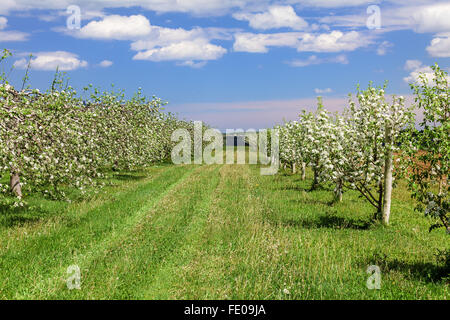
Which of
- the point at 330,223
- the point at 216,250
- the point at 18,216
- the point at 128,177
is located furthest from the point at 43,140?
the point at 128,177

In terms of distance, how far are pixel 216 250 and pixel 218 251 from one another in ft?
0.44

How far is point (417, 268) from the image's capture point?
9797 millimetres

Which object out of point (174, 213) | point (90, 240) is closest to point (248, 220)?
point (174, 213)

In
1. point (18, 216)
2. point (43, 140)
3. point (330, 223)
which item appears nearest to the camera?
point (43, 140)

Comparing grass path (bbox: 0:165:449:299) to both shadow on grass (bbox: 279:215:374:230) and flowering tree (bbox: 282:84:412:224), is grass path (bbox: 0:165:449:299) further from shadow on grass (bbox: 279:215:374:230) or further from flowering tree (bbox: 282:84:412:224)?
flowering tree (bbox: 282:84:412:224)

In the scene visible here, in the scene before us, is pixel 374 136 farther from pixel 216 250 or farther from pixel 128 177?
pixel 128 177

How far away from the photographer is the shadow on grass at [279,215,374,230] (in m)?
14.3

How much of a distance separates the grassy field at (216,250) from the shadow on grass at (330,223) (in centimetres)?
4

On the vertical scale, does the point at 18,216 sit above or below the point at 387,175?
below

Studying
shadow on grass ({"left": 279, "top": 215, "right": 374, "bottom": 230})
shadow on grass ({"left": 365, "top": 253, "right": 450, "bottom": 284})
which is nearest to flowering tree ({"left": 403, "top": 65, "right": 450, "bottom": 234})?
shadow on grass ({"left": 365, "top": 253, "right": 450, "bottom": 284})

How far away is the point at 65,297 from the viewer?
8211 millimetres

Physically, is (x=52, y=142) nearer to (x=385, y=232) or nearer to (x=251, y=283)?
(x=251, y=283)

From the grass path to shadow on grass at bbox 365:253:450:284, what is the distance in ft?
0.09
